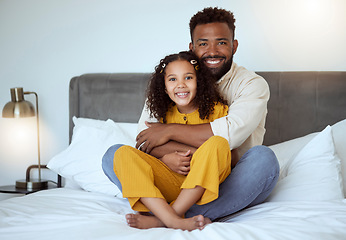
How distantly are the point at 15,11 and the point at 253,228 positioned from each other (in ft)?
8.96

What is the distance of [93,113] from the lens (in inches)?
118

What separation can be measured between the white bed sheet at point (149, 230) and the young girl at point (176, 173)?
90 millimetres

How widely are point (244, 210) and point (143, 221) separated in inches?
16.9

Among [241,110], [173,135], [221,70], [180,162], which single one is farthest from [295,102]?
[180,162]

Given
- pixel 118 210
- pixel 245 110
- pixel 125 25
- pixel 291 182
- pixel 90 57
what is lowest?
pixel 118 210

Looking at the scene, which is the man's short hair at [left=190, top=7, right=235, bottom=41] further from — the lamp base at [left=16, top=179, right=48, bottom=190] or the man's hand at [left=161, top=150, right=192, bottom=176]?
the lamp base at [left=16, top=179, right=48, bottom=190]

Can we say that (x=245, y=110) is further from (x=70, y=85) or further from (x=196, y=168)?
(x=70, y=85)

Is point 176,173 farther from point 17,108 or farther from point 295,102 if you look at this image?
point 17,108

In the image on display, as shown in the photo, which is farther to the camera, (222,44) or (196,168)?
(222,44)

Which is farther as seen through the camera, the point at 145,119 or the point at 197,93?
the point at 145,119

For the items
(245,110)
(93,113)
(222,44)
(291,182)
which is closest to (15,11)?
(93,113)

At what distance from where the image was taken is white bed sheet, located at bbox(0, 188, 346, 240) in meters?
1.40

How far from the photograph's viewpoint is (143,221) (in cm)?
160

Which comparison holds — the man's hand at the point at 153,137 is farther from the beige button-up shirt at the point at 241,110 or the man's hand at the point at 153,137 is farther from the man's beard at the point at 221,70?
the man's beard at the point at 221,70
